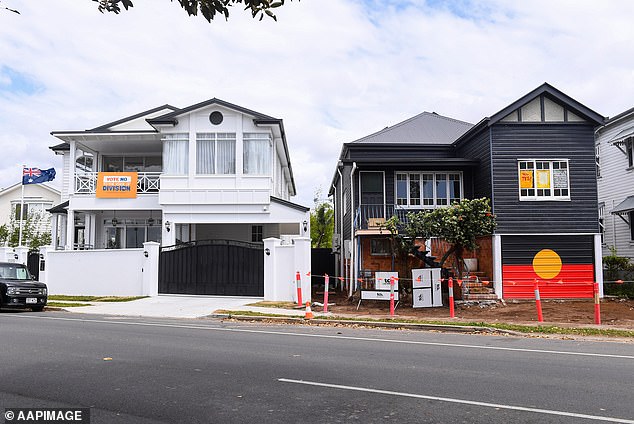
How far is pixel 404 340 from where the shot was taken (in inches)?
456

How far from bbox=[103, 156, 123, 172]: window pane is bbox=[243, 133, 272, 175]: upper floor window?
8663 millimetres

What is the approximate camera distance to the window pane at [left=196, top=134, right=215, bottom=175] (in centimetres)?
2362

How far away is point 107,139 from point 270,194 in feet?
26.8

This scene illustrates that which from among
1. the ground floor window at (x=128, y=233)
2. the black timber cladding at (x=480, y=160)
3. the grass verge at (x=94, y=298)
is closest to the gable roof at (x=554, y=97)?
the black timber cladding at (x=480, y=160)

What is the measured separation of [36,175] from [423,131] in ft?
70.3

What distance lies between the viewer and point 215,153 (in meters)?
23.6

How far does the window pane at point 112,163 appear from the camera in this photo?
28.7 metres

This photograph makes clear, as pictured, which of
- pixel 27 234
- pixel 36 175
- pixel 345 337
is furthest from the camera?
pixel 27 234

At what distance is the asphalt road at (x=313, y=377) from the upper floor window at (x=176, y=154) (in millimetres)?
12247

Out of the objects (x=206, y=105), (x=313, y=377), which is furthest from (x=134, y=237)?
(x=313, y=377)

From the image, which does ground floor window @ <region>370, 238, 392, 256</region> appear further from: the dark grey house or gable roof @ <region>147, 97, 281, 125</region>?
gable roof @ <region>147, 97, 281, 125</region>

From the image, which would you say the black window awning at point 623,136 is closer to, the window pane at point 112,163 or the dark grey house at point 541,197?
the dark grey house at point 541,197

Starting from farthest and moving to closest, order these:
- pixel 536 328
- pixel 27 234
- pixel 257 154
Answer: pixel 27 234 < pixel 257 154 < pixel 536 328

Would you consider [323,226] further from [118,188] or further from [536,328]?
[536,328]
